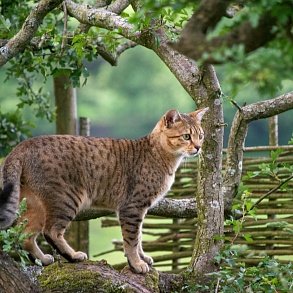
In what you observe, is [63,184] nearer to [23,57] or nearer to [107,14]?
[107,14]

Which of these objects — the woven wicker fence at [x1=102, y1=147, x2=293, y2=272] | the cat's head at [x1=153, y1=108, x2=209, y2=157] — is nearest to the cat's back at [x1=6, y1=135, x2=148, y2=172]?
the cat's head at [x1=153, y1=108, x2=209, y2=157]

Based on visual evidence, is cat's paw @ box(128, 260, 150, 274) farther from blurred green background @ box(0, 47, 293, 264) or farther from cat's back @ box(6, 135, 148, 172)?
blurred green background @ box(0, 47, 293, 264)

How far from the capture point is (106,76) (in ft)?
64.5

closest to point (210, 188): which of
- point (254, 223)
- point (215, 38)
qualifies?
point (254, 223)

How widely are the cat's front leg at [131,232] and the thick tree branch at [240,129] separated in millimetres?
555

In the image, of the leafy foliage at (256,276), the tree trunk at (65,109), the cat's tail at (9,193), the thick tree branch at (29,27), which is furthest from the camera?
the tree trunk at (65,109)

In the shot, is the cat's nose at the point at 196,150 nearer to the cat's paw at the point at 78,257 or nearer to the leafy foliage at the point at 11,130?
the cat's paw at the point at 78,257

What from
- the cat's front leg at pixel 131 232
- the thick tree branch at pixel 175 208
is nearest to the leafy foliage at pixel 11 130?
the thick tree branch at pixel 175 208

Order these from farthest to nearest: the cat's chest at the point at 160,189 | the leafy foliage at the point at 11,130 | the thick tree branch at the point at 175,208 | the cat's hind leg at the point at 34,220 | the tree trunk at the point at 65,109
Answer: the tree trunk at the point at 65,109 < the leafy foliage at the point at 11,130 < the thick tree branch at the point at 175,208 < the cat's chest at the point at 160,189 < the cat's hind leg at the point at 34,220

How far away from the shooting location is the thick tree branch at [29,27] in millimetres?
4559

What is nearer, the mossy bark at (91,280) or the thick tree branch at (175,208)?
the mossy bark at (91,280)

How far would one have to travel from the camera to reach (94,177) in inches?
205

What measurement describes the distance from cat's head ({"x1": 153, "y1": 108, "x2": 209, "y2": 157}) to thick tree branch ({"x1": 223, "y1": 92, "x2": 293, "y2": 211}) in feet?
0.69

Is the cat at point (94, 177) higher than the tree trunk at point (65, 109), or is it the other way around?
the tree trunk at point (65, 109)
